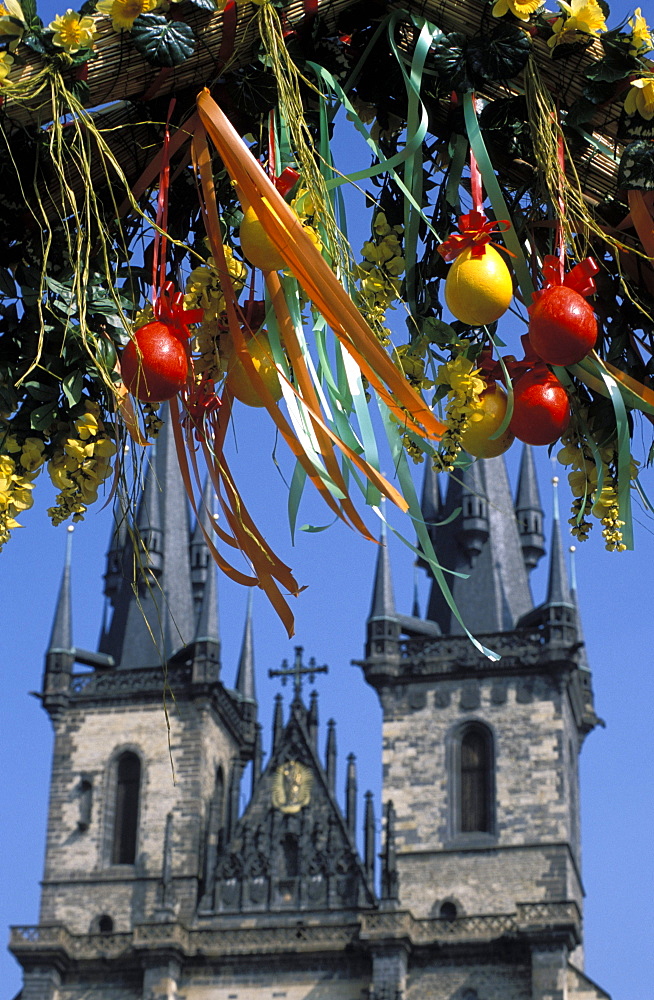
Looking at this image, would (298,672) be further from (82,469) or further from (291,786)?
(82,469)

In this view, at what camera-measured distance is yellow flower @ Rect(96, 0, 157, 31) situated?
2.26m

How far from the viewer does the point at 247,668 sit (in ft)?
136

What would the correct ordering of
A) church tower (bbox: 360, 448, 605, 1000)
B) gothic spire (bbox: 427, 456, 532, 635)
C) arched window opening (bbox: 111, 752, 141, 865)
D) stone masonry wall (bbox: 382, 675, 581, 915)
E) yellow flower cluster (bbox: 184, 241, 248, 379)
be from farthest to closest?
gothic spire (bbox: 427, 456, 532, 635), arched window opening (bbox: 111, 752, 141, 865), stone masonry wall (bbox: 382, 675, 581, 915), church tower (bbox: 360, 448, 605, 1000), yellow flower cluster (bbox: 184, 241, 248, 379)

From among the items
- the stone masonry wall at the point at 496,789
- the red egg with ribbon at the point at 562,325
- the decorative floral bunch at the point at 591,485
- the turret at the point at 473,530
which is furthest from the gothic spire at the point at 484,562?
the red egg with ribbon at the point at 562,325

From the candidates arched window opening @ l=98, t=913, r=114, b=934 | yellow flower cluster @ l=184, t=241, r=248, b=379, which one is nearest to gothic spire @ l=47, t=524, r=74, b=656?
arched window opening @ l=98, t=913, r=114, b=934

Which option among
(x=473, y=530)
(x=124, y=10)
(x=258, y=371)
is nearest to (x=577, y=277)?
(x=258, y=371)

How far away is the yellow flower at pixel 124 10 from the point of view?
7.40 feet

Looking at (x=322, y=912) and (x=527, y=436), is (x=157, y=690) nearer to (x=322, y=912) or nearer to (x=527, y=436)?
(x=322, y=912)

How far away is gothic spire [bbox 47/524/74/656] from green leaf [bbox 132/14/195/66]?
3668cm

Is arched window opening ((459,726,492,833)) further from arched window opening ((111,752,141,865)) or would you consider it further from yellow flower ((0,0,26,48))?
yellow flower ((0,0,26,48))

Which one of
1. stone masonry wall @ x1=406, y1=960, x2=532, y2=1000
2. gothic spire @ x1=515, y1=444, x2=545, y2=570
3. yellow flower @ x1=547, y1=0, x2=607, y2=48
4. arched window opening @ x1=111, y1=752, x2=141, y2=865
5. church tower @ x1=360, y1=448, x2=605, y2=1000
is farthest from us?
gothic spire @ x1=515, y1=444, x2=545, y2=570

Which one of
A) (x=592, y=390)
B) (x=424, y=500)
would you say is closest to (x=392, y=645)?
(x=424, y=500)

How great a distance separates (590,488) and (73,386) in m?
0.78

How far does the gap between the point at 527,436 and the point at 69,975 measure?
34.2 m
